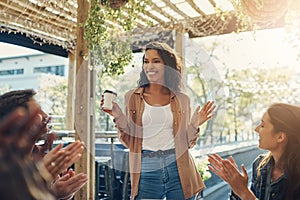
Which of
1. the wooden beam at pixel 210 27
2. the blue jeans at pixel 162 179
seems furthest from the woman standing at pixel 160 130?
the wooden beam at pixel 210 27

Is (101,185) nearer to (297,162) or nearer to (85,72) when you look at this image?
(85,72)

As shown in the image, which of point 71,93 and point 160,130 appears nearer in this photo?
point 160,130

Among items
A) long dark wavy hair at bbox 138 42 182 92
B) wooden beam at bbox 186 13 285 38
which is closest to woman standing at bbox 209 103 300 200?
long dark wavy hair at bbox 138 42 182 92

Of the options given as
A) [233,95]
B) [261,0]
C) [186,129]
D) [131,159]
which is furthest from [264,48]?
[131,159]

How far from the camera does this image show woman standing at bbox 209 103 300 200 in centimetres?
136

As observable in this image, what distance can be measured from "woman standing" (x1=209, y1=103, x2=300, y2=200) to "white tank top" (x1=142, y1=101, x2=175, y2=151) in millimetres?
367

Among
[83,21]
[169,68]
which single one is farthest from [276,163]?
[83,21]

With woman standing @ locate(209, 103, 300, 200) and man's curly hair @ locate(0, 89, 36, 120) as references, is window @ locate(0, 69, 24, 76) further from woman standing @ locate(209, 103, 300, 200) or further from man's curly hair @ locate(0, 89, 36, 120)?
woman standing @ locate(209, 103, 300, 200)

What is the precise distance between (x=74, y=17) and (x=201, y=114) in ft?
7.91

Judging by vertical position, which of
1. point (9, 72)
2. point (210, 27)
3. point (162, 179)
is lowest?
point (162, 179)

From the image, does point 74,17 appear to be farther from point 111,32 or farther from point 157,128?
point 157,128

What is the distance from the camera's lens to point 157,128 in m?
1.78

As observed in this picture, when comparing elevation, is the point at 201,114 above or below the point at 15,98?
below

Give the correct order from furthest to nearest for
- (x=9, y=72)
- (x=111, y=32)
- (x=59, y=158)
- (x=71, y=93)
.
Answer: (x=9, y=72) → (x=71, y=93) → (x=111, y=32) → (x=59, y=158)
